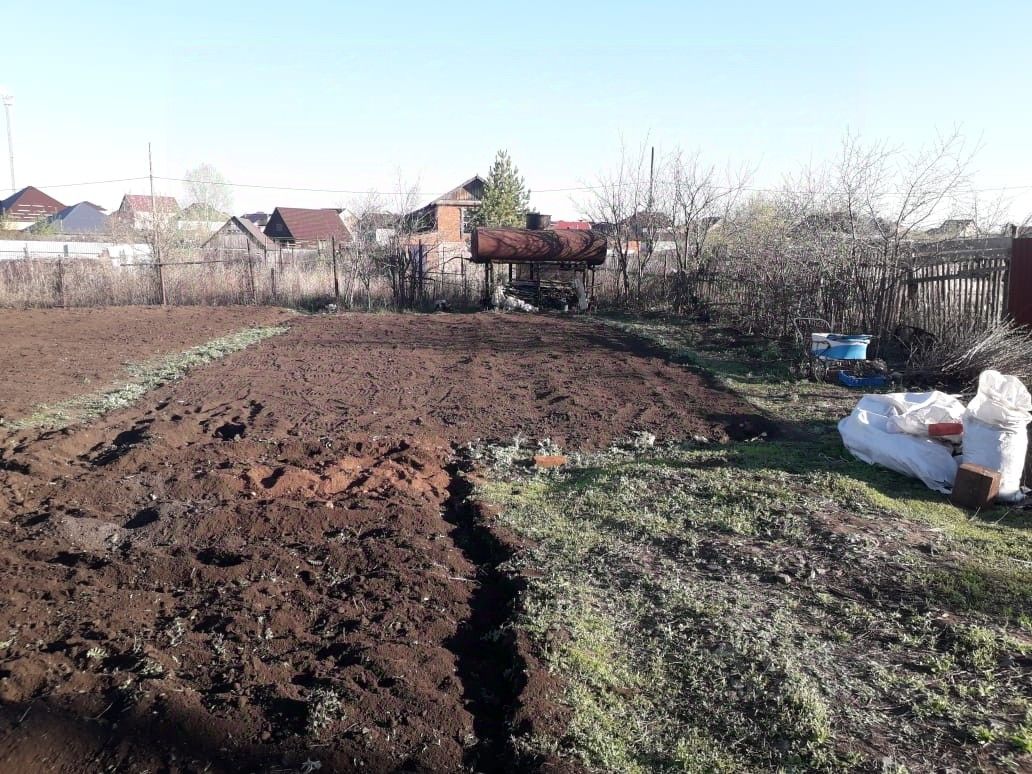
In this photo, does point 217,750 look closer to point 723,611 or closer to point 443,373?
point 723,611

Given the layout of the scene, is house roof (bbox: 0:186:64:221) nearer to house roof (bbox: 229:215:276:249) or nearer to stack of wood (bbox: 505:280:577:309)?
house roof (bbox: 229:215:276:249)

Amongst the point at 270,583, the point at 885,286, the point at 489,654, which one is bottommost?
the point at 489,654

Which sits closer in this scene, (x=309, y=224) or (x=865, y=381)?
(x=865, y=381)

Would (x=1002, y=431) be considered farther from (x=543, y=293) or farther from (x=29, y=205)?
(x=29, y=205)

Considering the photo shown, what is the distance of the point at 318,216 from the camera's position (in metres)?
51.8

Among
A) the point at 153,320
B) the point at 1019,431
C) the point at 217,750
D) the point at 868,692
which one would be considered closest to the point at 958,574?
the point at 868,692

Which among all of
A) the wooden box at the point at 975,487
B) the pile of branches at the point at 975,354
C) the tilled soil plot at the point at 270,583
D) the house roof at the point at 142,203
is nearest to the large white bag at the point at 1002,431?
the wooden box at the point at 975,487

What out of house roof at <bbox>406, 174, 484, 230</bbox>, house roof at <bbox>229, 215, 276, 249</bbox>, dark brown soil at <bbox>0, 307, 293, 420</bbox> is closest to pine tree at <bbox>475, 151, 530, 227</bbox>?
house roof at <bbox>406, 174, 484, 230</bbox>

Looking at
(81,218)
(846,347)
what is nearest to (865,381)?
(846,347)

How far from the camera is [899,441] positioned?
6.53 metres

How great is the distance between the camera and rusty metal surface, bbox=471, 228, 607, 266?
21.5 m

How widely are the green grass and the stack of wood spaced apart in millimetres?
8570

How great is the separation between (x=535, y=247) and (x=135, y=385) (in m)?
13.2

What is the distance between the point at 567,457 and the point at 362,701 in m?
4.39
